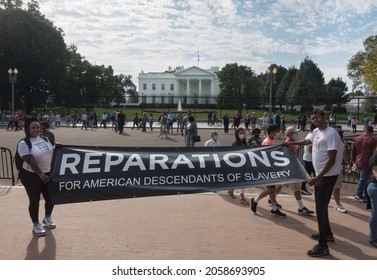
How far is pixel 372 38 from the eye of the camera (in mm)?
63750

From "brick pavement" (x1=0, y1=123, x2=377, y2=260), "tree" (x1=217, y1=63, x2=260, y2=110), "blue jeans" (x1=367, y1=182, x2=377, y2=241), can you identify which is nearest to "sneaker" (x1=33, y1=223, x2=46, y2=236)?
"brick pavement" (x1=0, y1=123, x2=377, y2=260)

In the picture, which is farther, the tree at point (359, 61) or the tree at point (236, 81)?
the tree at point (236, 81)

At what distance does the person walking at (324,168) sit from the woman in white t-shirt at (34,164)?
376 centimetres

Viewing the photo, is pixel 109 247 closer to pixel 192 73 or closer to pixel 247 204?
pixel 247 204

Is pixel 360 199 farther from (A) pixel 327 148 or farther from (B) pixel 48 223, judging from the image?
(B) pixel 48 223

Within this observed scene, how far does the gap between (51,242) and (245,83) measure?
236 ft

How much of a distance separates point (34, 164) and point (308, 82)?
55.1 meters

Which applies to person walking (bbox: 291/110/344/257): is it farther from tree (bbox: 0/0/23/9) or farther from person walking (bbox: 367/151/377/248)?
tree (bbox: 0/0/23/9)

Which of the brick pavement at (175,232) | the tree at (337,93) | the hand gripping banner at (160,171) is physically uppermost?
the tree at (337,93)

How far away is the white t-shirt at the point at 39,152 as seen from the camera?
5.34 meters

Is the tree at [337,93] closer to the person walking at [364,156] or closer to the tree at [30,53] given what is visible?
the tree at [30,53]

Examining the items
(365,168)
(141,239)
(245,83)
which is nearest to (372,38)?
(245,83)

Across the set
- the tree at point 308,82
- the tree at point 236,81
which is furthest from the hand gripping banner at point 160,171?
the tree at point 236,81

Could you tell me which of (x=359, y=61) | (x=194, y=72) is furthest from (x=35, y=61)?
(x=194, y=72)
